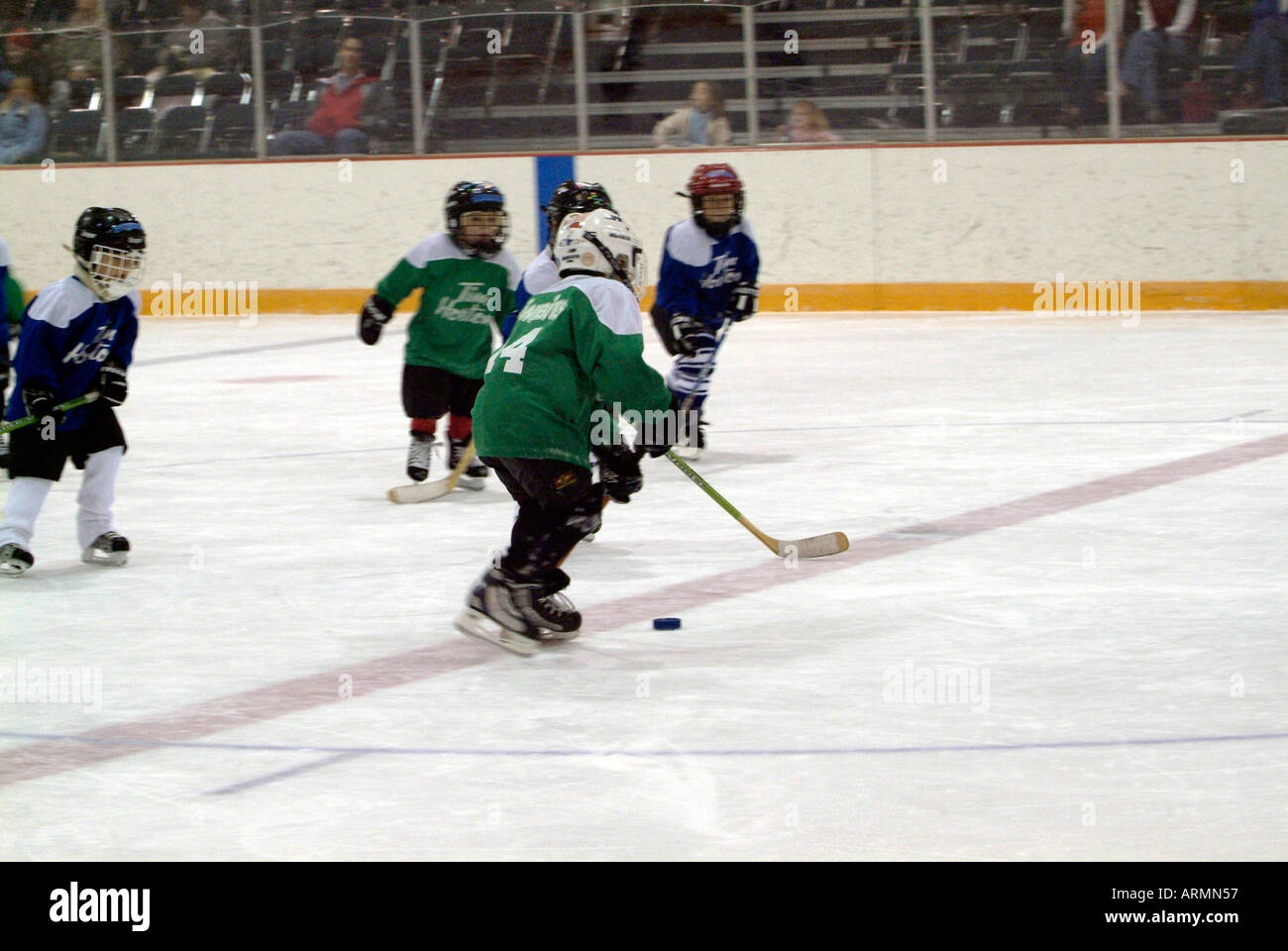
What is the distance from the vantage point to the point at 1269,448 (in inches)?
273

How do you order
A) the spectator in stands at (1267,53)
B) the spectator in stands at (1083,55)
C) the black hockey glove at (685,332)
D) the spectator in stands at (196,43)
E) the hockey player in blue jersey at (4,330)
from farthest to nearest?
1. the spectator in stands at (196,43)
2. the spectator in stands at (1083,55)
3. the spectator in stands at (1267,53)
4. the hockey player in blue jersey at (4,330)
5. the black hockey glove at (685,332)

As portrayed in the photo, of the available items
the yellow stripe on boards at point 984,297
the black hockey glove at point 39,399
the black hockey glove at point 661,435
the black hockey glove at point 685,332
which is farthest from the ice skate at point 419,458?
the yellow stripe on boards at point 984,297

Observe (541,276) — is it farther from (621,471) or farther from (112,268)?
(621,471)

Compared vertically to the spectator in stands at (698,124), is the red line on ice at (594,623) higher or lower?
lower

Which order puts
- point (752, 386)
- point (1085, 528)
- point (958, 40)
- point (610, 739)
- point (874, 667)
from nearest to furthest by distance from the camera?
point (610, 739), point (874, 667), point (1085, 528), point (752, 386), point (958, 40)

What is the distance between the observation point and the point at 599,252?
439 centimetres

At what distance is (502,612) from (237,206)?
10.1m

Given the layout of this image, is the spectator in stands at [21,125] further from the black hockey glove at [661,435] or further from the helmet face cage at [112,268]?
the black hockey glove at [661,435]

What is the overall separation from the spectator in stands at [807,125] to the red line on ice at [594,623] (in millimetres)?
6108

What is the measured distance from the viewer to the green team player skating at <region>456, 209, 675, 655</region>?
4.24 meters

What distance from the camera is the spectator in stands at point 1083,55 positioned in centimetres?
1187

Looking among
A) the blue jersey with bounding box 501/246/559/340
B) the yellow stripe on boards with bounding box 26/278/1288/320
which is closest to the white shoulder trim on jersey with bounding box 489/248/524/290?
the blue jersey with bounding box 501/246/559/340

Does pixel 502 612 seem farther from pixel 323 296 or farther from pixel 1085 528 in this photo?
pixel 323 296
